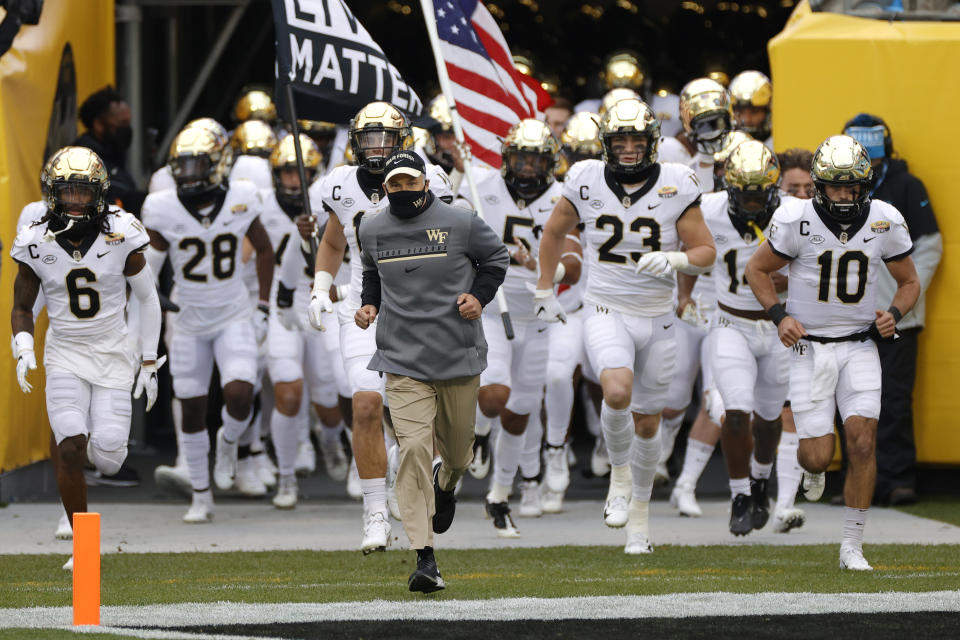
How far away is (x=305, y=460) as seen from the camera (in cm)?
1274

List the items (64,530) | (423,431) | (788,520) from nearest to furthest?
(423,431), (788,520), (64,530)

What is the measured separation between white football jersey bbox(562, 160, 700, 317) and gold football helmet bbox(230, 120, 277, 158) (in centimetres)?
422

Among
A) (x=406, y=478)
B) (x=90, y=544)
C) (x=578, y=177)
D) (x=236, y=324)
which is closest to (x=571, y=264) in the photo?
(x=578, y=177)

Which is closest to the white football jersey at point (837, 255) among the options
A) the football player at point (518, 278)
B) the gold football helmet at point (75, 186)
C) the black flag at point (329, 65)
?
the football player at point (518, 278)

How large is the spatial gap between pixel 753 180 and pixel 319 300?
2.40m

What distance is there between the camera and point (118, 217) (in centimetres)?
865

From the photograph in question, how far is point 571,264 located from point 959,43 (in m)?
2.98

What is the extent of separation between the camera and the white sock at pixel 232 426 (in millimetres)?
10867

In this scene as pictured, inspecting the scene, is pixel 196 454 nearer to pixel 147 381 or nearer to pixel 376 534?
pixel 147 381

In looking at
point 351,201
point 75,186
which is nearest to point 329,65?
point 351,201

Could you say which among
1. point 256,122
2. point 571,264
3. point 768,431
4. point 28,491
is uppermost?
point 256,122

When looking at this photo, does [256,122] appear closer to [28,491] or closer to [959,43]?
[28,491]

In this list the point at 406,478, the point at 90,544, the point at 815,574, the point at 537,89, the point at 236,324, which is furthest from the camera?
the point at 537,89

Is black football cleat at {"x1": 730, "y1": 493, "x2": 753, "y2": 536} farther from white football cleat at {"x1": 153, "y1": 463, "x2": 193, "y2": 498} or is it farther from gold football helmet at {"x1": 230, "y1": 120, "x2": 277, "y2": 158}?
gold football helmet at {"x1": 230, "y1": 120, "x2": 277, "y2": 158}
